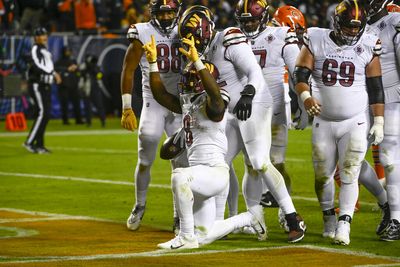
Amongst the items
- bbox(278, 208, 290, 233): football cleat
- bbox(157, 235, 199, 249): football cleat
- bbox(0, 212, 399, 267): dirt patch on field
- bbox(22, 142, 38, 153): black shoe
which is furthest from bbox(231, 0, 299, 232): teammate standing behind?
bbox(22, 142, 38, 153): black shoe

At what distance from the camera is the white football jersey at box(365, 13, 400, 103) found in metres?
8.13

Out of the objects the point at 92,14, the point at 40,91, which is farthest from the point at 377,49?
the point at 92,14

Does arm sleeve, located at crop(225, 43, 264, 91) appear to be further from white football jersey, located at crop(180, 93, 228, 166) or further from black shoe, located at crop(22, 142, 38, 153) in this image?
black shoe, located at crop(22, 142, 38, 153)

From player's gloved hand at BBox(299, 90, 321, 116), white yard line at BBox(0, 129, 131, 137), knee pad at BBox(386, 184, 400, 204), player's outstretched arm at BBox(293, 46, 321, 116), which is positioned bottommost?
white yard line at BBox(0, 129, 131, 137)

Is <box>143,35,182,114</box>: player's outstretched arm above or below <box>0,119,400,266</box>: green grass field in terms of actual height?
above

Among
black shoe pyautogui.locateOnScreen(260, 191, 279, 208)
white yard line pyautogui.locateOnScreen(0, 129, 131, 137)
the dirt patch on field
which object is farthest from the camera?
white yard line pyautogui.locateOnScreen(0, 129, 131, 137)

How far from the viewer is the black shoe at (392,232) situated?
7.75 meters

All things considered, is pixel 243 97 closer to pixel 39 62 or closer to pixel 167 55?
pixel 167 55

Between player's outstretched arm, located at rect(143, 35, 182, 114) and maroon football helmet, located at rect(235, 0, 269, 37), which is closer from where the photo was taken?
player's outstretched arm, located at rect(143, 35, 182, 114)

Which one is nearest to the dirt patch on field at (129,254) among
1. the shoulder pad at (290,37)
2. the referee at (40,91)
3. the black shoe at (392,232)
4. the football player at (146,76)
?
the football player at (146,76)

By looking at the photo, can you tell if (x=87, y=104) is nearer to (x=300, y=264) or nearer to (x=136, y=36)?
(x=136, y=36)

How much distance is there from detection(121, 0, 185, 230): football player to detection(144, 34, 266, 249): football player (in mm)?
793

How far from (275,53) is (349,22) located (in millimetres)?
1149

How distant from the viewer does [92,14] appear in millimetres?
24375
